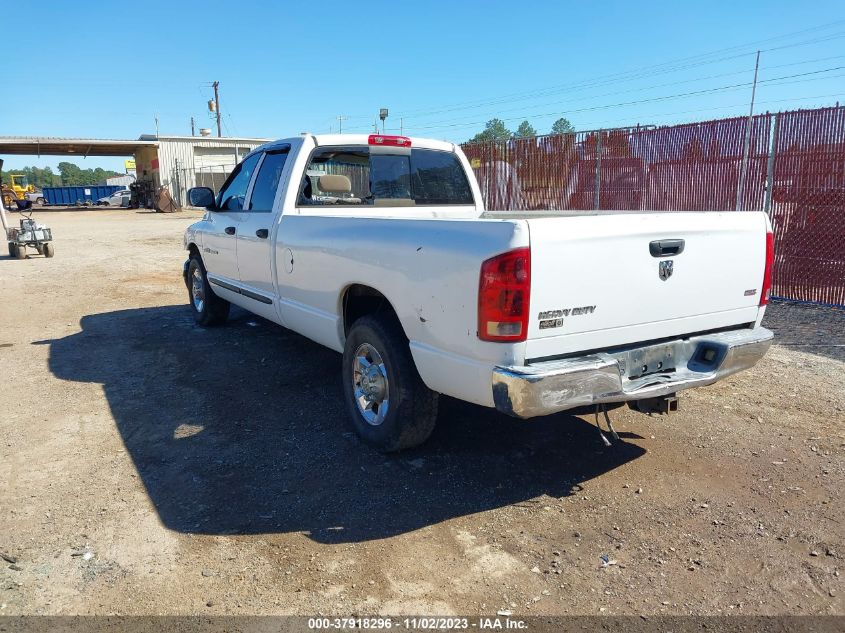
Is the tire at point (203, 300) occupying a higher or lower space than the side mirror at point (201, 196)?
lower

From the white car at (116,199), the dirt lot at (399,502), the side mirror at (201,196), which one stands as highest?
the white car at (116,199)

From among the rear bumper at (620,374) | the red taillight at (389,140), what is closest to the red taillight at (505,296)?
the rear bumper at (620,374)

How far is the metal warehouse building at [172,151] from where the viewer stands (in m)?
40.3

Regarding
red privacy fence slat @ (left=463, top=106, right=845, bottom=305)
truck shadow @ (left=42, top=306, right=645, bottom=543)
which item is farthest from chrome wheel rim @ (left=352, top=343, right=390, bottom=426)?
red privacy fence slat @ (left=463, top=106, right=845, bottom=305)

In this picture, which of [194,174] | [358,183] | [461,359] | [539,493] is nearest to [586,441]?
[539,493]

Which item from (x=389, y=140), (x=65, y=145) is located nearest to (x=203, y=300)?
(x=389, y=140)

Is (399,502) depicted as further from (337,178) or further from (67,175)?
(67,175)

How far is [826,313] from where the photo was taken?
7875 millimetres

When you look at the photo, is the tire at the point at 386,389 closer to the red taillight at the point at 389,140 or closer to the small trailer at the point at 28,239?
the red taillight at the point at 389,140

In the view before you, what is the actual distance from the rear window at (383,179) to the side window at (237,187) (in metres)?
1.02

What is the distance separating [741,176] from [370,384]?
24.6 ft

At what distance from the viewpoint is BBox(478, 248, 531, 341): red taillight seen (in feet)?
9.50

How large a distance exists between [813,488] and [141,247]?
17385 millimetres

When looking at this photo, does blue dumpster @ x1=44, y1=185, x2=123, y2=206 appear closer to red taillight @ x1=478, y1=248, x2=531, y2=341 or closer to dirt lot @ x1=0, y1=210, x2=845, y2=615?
dirt lot @ x1=0, y1=210, x2=845, y2=615
